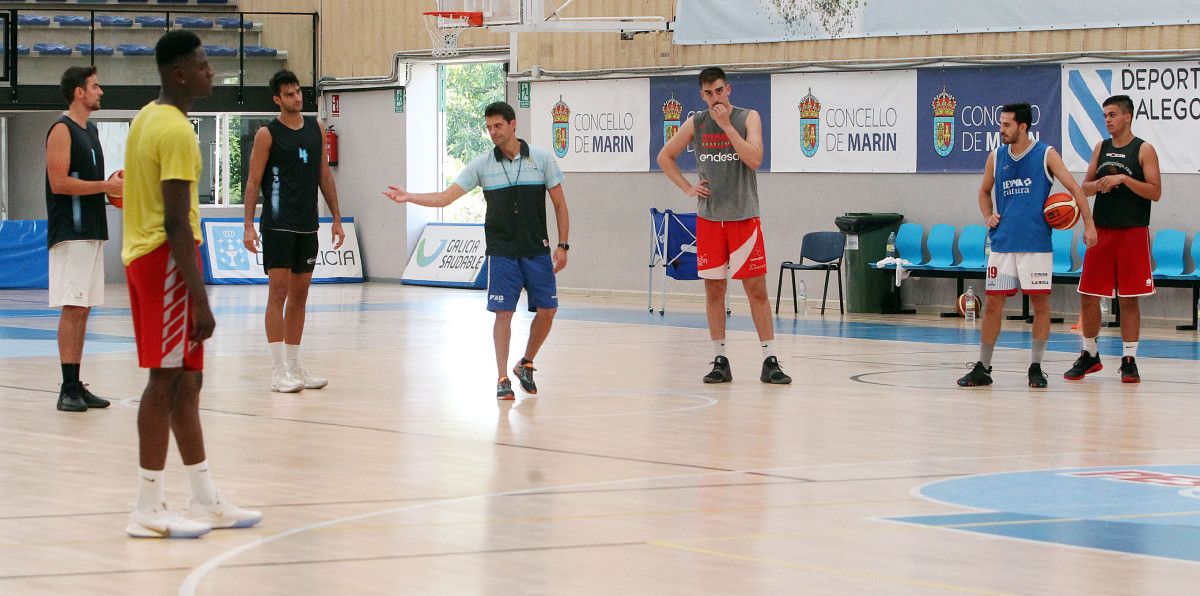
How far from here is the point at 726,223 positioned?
11.3m

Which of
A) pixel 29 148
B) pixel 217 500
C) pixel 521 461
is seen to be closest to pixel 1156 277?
pixel 521 461

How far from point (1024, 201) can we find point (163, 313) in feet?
22.2

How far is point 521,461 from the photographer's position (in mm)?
7691

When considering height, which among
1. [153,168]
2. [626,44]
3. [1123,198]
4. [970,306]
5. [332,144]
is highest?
[626,44]

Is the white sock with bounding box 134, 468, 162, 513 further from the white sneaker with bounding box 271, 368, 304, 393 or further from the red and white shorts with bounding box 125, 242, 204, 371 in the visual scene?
the white sneaker with bounding box 271, 368, 304, 393

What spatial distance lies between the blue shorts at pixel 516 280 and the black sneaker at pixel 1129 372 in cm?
395

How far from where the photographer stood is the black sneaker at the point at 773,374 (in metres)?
11.2

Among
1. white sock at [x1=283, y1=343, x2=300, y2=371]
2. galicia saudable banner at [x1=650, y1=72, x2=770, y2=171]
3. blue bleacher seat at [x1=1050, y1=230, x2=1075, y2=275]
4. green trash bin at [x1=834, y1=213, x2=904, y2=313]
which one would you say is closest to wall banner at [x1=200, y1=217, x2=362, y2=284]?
galicia saudable banner at [x1=650, y1=72, x2=770, y2=171]

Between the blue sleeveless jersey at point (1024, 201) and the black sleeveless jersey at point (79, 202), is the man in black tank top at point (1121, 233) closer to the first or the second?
the blue sleeveless jersey at point (1024, 201)

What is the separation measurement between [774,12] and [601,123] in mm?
3302

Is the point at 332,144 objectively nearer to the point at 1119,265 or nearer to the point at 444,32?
the point at 444,32

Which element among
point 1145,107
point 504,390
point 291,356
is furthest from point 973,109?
point 291,356

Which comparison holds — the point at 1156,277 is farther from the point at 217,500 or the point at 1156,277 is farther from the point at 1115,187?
the point at 217,500

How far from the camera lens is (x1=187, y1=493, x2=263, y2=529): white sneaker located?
6.00 meters
